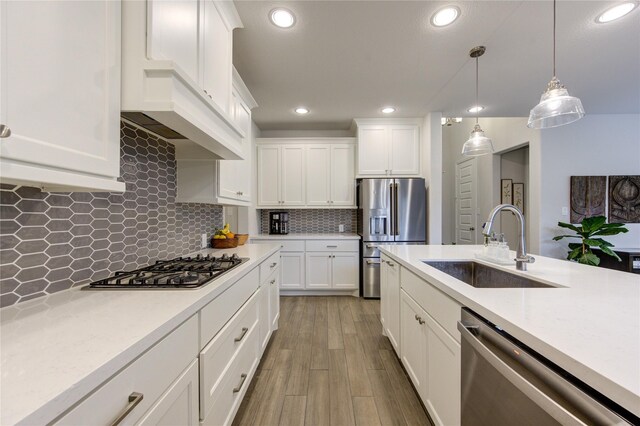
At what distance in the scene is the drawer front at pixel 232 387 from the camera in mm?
1032

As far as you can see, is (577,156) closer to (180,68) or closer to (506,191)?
(506,191)

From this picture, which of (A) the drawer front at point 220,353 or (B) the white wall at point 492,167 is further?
(B) the white wall at point 492,167

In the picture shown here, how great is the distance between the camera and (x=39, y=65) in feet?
2.09

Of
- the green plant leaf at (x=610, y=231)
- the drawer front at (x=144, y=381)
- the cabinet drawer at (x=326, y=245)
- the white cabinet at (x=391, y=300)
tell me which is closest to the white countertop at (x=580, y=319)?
the white cabinet at (x=391, y=300)

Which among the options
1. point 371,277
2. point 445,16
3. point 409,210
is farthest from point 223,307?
point 409,210

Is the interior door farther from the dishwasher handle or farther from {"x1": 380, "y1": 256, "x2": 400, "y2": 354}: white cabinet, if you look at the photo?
the dishwasher handle

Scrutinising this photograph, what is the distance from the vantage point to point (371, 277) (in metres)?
3.47

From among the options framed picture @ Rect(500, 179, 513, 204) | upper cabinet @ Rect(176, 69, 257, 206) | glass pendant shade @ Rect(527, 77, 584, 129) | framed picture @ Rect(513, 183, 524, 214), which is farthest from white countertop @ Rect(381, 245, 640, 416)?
framed picture @ Rect(513, 183, 524, 214)

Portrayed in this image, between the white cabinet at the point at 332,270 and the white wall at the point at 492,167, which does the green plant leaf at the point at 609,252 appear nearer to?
the white wall at the point at 492,167

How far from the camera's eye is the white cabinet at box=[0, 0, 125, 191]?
58 centimetres

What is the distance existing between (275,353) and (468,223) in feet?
15.8

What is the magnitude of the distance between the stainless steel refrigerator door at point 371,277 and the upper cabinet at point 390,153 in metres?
1.24

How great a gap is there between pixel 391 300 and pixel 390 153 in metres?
2.26

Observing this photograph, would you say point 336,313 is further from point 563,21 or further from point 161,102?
point 563,21
